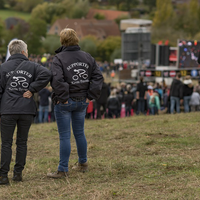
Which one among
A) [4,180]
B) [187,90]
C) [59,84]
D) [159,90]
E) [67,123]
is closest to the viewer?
[59,84]

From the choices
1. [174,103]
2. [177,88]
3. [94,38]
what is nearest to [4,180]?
[177,88]

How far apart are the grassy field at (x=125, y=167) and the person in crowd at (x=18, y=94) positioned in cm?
48

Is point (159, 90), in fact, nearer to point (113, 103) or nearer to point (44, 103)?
point (113, 103)

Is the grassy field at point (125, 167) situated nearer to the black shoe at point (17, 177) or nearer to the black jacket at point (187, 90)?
the black shoe at point (17, 177)

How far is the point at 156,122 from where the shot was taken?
11.4 meters

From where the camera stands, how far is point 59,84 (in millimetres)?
5719

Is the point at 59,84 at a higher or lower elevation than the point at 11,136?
higher

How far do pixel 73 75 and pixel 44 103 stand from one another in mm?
11185

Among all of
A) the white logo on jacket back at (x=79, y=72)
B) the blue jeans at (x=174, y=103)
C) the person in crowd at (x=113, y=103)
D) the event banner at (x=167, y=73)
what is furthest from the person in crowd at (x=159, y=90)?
the white logo on jacket back at (x=79, y=72)

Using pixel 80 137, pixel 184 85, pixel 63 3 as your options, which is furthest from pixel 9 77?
pixel 63 3

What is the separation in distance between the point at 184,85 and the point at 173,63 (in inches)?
940

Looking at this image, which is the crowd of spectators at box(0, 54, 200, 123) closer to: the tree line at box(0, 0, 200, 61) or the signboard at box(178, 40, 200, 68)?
the signboard at box(178, 40, 200, 68)

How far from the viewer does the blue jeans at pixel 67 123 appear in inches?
233

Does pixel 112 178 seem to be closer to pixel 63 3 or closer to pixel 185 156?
pixel 185 156
